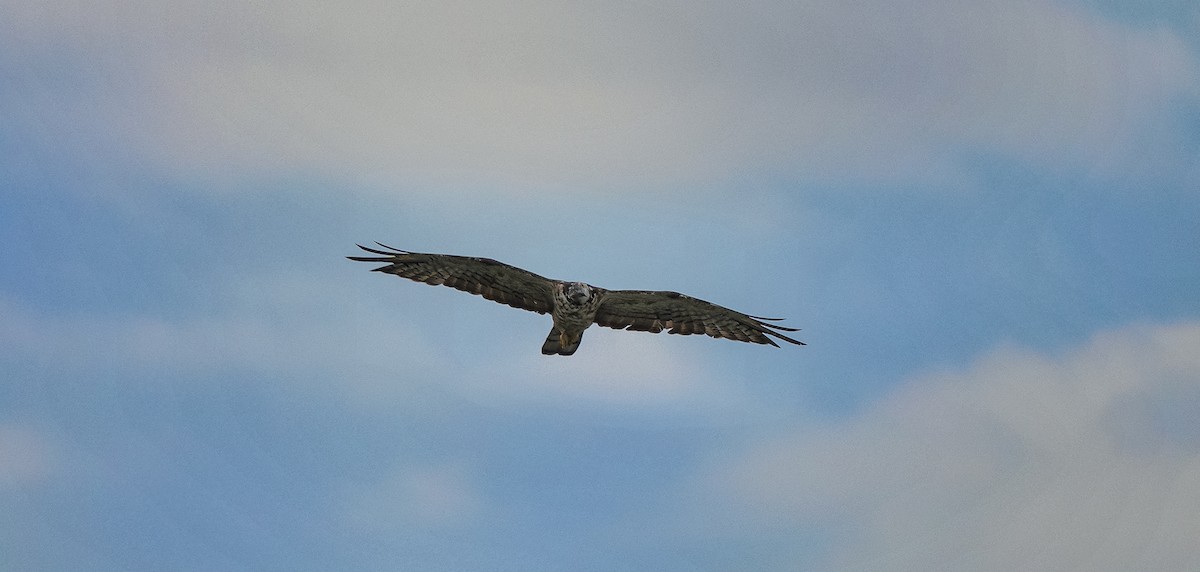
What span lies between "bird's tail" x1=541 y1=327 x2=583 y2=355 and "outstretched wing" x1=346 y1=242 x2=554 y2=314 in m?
0.64

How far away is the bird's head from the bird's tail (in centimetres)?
136

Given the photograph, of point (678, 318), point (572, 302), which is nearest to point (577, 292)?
point (572, 302)

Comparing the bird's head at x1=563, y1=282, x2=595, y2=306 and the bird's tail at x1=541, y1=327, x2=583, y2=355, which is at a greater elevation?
the bird's head at x1=563, y1=282, x2=595, y2=306

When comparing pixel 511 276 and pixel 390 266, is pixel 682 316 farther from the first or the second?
pixel 390 266

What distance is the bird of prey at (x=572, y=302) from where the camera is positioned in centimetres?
3306

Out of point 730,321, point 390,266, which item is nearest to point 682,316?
point 730,321

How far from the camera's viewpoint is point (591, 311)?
34.0 meters

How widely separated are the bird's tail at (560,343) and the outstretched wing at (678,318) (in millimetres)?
732

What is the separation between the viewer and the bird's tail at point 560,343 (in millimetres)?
34500

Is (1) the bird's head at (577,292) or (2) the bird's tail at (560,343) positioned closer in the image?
(1) the bird's head at (577,292)

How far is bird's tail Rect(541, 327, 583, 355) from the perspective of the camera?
34.5 metres

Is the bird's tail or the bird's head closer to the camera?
the bird's head

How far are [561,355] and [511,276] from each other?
2.61 meters

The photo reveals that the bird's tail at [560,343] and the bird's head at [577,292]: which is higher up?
the bird's head at [577,292]
